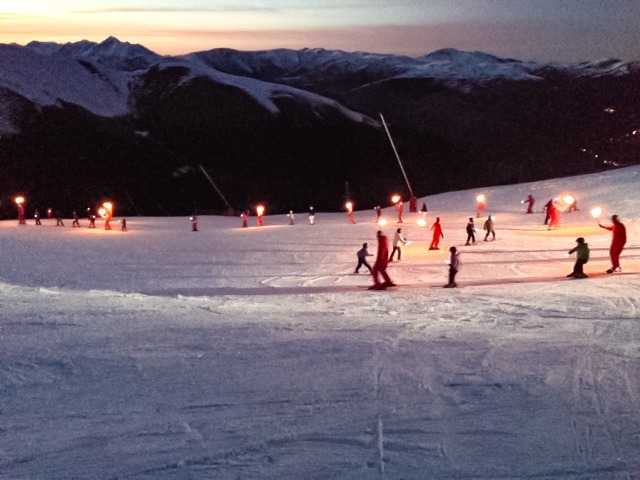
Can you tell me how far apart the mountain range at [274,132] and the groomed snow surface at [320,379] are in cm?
4210

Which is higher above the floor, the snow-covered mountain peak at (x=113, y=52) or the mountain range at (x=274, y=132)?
the snow-covered mountain peak at (x=113, y=52)

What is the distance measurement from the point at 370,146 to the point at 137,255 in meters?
61.0

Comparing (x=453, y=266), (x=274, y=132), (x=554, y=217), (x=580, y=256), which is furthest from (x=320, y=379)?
(x=274, y=132)

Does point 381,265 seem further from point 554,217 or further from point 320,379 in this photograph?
point 554,217

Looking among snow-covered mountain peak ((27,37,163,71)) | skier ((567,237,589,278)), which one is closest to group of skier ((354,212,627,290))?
skier ((567,237,589,278))

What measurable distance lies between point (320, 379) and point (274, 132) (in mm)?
74036

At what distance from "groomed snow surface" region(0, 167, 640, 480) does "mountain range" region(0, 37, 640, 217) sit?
4210 centimetres

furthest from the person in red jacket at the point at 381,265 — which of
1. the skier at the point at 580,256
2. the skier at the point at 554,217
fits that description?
the skier at the point at 554,217

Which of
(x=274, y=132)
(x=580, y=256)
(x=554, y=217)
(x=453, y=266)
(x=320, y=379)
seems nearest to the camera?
(x=320, y=379)

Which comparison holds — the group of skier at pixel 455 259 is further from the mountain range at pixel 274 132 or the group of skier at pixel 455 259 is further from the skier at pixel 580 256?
the mountain range at pixel 274 132

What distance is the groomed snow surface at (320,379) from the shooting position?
4.86 metres

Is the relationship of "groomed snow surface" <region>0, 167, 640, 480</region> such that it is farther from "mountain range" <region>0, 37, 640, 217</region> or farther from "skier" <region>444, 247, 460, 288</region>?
"mountain range" <region>0, 37, 640, 217</region>

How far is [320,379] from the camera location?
664 cm

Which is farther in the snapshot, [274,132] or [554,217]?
[274,132]
